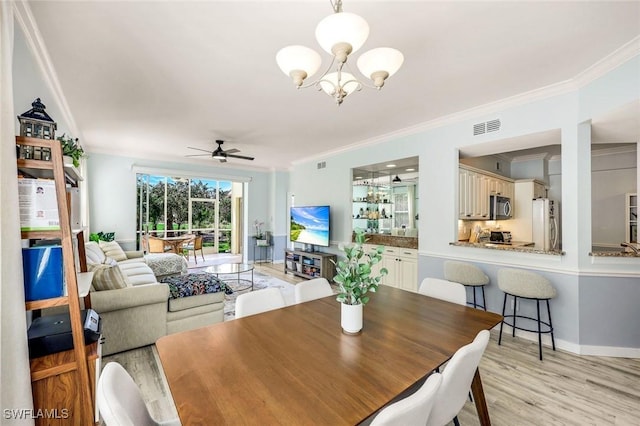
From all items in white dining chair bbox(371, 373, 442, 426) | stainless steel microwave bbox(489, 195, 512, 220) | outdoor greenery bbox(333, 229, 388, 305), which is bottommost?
white dining chair bbox(371, 373, 442, 426)

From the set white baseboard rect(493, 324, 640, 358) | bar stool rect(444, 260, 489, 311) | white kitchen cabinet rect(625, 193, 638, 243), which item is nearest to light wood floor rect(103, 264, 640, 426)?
white baseboard rect(493, 324, 640, 358)

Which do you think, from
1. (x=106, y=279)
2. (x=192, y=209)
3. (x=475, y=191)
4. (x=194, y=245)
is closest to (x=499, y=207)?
(x=475, y=191)

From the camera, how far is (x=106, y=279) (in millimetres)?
2729

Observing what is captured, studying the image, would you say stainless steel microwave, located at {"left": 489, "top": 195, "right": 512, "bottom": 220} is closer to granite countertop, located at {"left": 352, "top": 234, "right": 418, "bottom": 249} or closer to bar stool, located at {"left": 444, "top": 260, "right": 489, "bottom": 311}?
granite countertop, located at {"left": 352, "top": 234, "right": 418, "bottom": 249}

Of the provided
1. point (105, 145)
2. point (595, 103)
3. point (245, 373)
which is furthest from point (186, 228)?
point (595, 103)

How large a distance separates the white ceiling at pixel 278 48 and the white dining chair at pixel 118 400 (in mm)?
2089

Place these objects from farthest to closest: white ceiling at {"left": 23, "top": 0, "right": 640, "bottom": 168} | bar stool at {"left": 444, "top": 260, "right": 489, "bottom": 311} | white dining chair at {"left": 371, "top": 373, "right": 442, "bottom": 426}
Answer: bar stool at {"left": 444, "top": 260, "right": 489, "bottom": 311} < white ceiling at {"left": 23, "top": 0, "right": 640, "bottom": 168} < white dining chair at {"left": 371, "top": 373, "right": 442, "bottom": 426}

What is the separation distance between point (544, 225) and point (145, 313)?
649 centimetres

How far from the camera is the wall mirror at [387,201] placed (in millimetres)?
6027

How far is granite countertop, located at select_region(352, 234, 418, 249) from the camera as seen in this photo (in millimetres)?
4562

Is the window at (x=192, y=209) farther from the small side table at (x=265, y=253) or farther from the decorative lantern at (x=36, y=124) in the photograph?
the decorative lantern at (x=36, y=124)

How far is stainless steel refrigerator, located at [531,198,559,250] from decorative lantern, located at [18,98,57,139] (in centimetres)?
680

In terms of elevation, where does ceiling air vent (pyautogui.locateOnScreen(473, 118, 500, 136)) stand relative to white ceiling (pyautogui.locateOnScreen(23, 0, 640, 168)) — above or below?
below

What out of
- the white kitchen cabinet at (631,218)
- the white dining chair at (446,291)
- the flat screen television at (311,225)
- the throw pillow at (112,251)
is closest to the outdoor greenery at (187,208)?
the throw pillow at (112,251)
